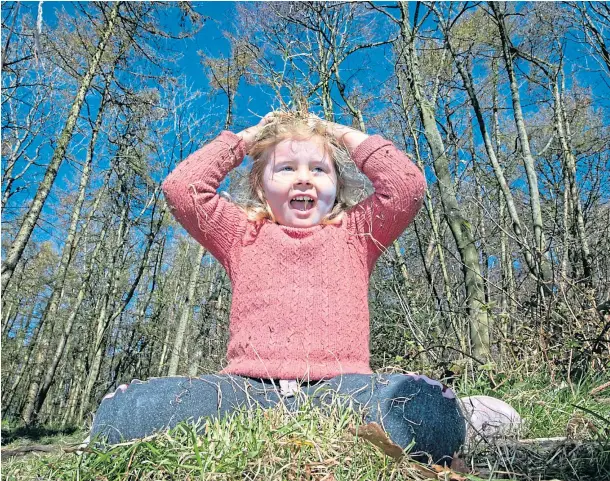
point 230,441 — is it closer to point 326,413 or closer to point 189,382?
point 326,413

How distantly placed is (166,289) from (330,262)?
51.7 ft

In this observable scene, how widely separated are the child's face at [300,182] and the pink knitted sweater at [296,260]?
0.07 meters

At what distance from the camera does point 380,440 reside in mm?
→ 1089

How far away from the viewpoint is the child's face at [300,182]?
2.28m

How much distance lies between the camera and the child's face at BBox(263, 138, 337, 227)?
2.28 meters

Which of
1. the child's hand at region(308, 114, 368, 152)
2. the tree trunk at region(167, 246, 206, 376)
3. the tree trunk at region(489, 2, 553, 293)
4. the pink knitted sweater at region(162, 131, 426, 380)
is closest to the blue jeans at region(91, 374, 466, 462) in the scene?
the pink knitted sweater at region(162, 131, 426, 380)

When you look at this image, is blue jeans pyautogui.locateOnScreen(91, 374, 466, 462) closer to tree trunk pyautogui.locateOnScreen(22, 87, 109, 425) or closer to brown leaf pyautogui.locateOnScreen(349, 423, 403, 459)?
brown leaf pyautogui.locateOnScreen(349, 423, 403, 459)

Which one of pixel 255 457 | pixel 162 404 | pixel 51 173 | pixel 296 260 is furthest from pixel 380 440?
pixel 51 173

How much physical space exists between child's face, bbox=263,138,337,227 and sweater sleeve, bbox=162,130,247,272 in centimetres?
19

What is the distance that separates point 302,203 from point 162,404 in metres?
1.11

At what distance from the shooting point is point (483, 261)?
33.1 ft

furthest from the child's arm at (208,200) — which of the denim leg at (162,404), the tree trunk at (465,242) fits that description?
the tree trunk at (465,242)

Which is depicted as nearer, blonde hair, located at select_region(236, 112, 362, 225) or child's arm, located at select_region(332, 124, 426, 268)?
child's arm, located at select_region(332, 124, 426, 268)

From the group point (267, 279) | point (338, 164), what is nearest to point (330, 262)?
point (267, 279)
